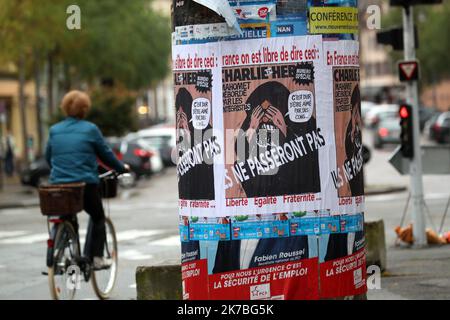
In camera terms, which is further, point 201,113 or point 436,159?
point 436,159

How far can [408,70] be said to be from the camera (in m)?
15.9

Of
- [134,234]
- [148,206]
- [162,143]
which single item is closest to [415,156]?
[134,234]

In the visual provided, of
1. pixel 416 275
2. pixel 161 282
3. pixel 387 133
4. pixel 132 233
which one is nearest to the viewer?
pixel 161 282

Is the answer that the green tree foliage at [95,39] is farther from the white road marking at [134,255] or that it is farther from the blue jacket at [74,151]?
the blue jacket at [74,151]

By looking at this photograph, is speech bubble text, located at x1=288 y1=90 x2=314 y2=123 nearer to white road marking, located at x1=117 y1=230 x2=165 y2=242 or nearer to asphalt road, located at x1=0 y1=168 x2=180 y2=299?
asphalt road, located at x1=0 y1=168 x2=180 y2=299

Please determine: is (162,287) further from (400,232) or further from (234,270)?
(400,232)

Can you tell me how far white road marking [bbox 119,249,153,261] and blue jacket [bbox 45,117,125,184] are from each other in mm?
4377

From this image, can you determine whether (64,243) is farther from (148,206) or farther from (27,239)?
(148,206)

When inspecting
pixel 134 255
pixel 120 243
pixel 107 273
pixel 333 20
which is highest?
pixel 333 20

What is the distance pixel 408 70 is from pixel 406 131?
79cm

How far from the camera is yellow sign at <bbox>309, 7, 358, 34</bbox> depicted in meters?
7.13

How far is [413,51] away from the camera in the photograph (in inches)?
636
